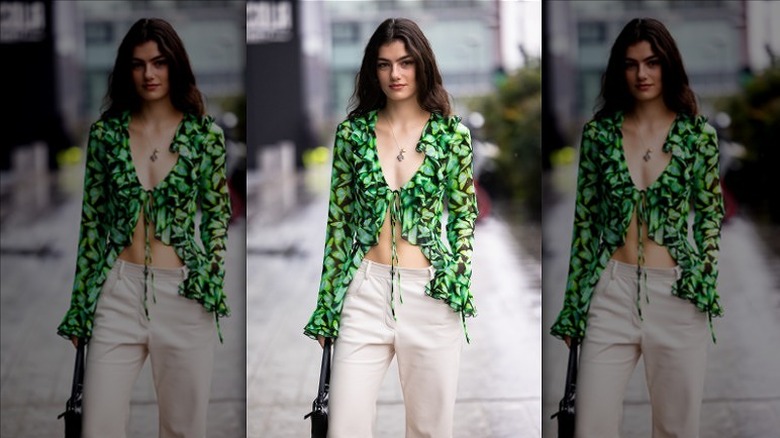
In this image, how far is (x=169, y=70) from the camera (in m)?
4.43

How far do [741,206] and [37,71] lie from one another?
8.60 ft

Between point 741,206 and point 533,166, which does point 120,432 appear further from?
point 741,206

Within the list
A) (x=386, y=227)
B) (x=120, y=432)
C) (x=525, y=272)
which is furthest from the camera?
(x=525, y=272)

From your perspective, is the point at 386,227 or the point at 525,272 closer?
the point at 386,227

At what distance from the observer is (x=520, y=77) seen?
4.69 metres

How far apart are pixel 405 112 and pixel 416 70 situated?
0.15m

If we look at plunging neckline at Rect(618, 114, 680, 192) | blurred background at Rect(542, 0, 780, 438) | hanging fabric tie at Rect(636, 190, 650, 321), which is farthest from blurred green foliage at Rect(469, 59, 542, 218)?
hanging fabric tie at Rect(636, 190, 650, 321)

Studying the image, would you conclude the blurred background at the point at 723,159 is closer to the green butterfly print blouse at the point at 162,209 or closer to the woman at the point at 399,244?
the woman at the point at 399,244

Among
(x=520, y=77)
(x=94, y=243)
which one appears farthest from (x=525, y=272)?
(x=94, y=243)

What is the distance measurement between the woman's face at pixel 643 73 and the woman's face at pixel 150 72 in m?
1.66

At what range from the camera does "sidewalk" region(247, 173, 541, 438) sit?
15.3 ft

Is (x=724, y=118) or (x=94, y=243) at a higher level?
(x=724, y=118)

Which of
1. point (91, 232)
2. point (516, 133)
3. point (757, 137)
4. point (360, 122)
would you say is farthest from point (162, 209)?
point (757, 137)

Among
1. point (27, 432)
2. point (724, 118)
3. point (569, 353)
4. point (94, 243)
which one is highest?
point (724, 118)
